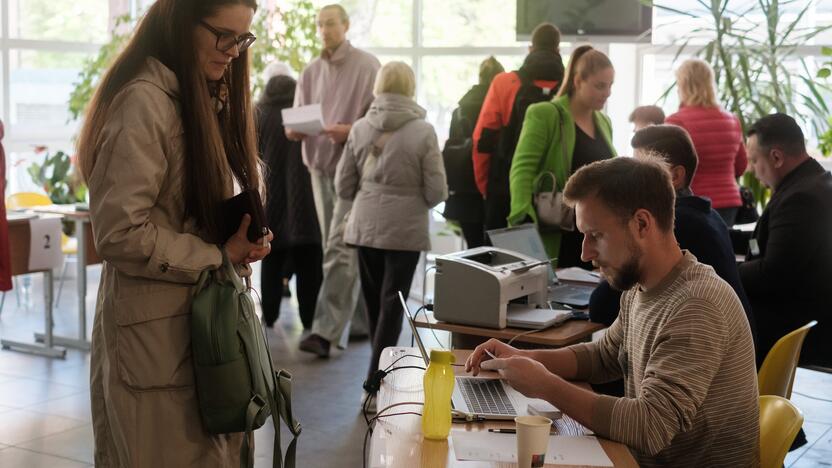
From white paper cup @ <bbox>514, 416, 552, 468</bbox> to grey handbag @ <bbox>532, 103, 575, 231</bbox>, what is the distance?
8.09 ft

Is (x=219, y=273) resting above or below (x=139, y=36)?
below

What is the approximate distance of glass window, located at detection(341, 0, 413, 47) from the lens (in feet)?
29.3

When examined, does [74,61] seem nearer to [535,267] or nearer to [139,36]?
[535,267]

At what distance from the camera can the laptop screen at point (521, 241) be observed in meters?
3.67

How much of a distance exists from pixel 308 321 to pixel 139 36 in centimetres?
416

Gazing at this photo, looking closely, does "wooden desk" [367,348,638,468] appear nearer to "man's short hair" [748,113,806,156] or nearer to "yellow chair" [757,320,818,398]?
"yellow chair" [757,320,818,398]

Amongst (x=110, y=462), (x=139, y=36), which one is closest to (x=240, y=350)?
(x=110, y=462)

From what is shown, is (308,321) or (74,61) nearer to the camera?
(308,321)

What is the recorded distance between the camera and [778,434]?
211cm

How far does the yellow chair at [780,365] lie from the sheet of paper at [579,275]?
1.31 metres

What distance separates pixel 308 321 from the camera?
6.18 metres

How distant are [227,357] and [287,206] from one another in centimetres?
399

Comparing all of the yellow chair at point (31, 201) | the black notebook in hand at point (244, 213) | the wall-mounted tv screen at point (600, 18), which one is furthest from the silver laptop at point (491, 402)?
the yellow chair at point (31, 201)

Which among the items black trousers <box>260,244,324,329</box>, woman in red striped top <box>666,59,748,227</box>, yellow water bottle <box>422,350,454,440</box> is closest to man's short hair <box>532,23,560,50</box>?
woman in red striped top <box>666,59,748,227</box>
